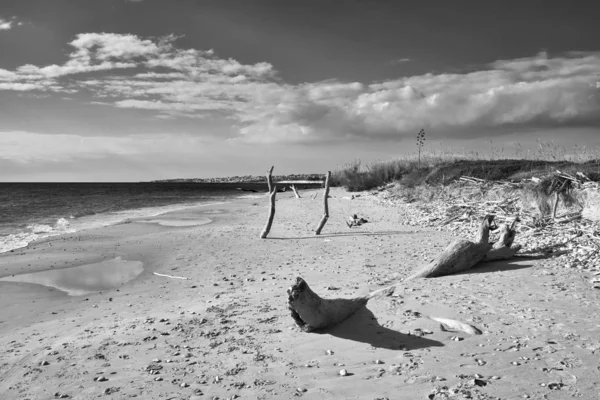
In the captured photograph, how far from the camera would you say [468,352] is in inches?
198

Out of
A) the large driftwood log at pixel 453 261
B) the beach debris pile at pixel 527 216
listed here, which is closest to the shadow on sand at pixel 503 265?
the large driftwood log at pixel 453 261

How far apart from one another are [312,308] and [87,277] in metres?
7.80

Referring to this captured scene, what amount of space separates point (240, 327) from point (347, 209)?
18688 millimetres

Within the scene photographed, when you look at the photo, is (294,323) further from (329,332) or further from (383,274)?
(383,274)

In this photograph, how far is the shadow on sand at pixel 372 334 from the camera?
5328mm

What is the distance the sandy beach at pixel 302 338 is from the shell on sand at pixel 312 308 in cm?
17

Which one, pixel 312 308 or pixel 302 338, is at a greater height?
pixel 312 308

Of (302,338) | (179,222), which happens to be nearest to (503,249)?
(302,338)

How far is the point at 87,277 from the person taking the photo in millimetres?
10812

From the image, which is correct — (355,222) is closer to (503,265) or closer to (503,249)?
(503,249)

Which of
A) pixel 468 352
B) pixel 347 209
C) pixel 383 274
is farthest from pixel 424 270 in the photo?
pixel 347 209

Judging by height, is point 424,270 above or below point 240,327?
above

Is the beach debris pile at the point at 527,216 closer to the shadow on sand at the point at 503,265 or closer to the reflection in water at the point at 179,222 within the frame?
the shadow on sand at the point at 503,265

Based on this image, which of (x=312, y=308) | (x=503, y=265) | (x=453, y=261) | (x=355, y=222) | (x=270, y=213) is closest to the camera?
(x=312, y=308)
